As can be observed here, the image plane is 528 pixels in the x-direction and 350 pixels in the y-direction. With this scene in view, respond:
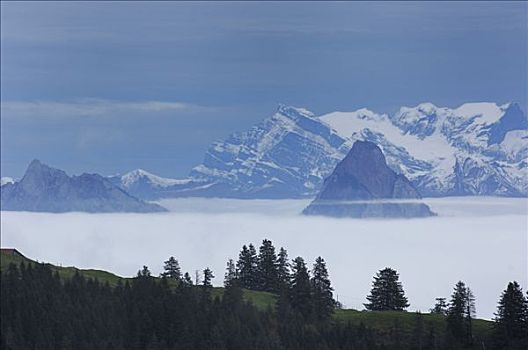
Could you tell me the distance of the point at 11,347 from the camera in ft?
653

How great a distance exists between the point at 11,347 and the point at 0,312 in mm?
6672

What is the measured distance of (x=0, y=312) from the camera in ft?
655
